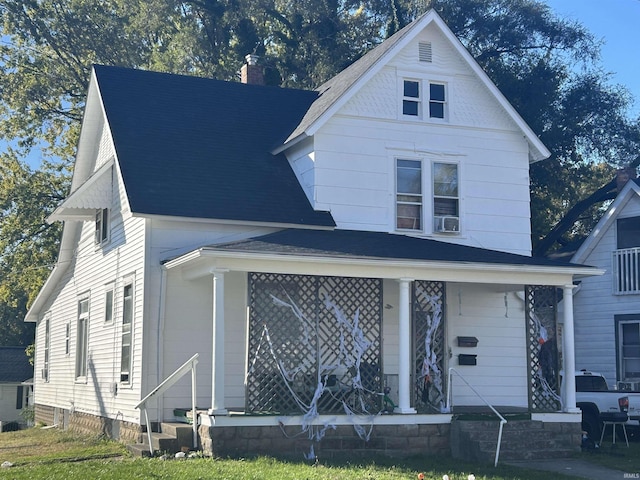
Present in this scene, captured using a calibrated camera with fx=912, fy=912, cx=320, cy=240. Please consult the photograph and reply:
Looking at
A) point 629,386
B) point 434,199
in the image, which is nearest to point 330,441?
point 434,199

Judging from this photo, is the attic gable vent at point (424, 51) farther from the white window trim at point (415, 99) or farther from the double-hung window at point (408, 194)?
the double-hung window at point (408, 194)

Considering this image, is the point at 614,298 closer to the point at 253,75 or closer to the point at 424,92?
the point at 424,92

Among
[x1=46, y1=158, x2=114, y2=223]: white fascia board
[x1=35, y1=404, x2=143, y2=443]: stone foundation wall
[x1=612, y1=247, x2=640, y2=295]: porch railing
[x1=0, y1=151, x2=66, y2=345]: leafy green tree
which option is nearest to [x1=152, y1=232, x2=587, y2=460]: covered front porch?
[x1=35, y1=404, x2=143, y2=443]: stone foundation wall

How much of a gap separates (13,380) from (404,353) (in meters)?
32.0

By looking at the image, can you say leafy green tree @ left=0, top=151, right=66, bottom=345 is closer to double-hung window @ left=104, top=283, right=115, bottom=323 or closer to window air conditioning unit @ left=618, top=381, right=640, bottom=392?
double-hung window @ left=104, top=283, right=115, bottom=323

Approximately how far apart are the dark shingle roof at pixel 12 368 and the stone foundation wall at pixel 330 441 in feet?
101

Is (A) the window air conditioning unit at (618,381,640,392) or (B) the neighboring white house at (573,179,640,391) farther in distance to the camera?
(B) the neighboring white house at (573,179,640,391)

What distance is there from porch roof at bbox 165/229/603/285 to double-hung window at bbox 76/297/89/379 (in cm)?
653

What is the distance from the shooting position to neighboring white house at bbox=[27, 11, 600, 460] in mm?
15844

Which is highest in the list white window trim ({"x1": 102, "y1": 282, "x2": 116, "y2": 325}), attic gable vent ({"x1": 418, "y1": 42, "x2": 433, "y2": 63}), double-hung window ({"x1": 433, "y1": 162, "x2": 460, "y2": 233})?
attic gable vent ({"x1": 418, "y1": 42, "x2": 433, "y2": 63})

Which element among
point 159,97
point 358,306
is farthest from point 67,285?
point 358,306

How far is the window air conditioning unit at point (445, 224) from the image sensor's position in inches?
764

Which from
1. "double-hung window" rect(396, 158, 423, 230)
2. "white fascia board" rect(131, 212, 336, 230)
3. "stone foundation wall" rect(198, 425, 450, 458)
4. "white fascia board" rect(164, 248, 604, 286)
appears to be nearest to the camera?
"stone foundation wall" rect(198, 425, 450, 458)

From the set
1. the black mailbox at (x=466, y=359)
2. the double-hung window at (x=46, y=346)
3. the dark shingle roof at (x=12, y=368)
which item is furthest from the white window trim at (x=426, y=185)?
the dark shingle roof at (x=12, y=368)
